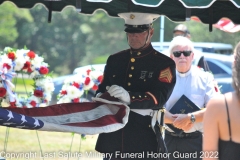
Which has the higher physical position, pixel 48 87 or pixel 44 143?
pixel 48 87

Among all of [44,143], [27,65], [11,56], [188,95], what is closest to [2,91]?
[11,56]

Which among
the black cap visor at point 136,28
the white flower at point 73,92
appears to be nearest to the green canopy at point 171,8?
the black cap visor at point 136,28

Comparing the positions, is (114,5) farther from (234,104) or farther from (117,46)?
(117,46)

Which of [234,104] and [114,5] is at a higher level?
[114,5]

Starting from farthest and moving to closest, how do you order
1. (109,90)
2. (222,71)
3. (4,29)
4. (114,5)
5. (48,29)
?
(48,29)
(4,29)
(222,71)
(114,5)
(109,90)

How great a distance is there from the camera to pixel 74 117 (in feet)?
19.6

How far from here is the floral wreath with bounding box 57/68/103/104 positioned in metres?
9.04

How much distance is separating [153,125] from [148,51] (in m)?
0.66

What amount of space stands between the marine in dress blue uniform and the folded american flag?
0.18 metres

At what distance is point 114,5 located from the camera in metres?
7.49

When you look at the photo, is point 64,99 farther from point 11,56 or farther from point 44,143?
point 44,143

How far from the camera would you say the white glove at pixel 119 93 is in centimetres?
574

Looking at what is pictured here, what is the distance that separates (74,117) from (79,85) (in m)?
3.21

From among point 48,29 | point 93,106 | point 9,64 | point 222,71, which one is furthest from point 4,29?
point 93,106
